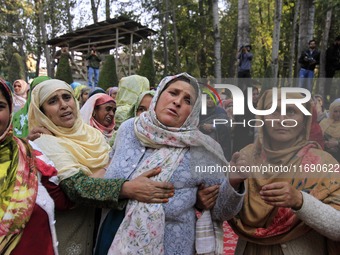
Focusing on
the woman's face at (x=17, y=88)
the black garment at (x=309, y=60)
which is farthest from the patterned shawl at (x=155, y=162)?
the black garment at (x=309, y=60)

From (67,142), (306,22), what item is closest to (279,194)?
(67,142)

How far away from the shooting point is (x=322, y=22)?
17.8 meters

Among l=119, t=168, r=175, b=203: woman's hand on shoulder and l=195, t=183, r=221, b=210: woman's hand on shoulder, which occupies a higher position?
l=119, t=168, r=175, b=203: woman's hand on shoulder

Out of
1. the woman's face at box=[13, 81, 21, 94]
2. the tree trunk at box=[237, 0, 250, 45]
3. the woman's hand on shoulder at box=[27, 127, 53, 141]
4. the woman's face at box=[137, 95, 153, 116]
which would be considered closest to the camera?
the woman's hand on shoulder at box=[27, 127, 53, 141]

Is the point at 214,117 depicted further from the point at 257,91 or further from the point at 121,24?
the point at 121,24

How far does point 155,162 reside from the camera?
1.59 meters

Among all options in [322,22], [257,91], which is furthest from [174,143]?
[322,22]

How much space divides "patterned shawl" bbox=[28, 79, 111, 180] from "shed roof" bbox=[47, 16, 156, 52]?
12.5 metres

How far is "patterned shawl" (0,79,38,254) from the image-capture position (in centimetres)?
127

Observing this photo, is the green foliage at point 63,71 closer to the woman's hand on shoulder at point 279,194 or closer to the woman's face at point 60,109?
the woman's face at point 60,109

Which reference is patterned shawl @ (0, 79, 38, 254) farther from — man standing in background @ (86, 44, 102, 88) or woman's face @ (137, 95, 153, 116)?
man standing in background @ (86, 44, 102, 88)

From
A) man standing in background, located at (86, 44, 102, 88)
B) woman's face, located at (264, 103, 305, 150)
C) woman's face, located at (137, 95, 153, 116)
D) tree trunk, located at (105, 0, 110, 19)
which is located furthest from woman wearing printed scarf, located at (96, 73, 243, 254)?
tree trunk, located at (105, 0, 110, 19)

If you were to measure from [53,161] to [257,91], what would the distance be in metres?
1.22

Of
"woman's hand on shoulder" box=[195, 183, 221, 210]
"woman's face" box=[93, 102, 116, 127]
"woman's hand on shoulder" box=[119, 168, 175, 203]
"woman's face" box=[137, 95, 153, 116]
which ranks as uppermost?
"woman's face" box=[137, 95, 153, 116]
